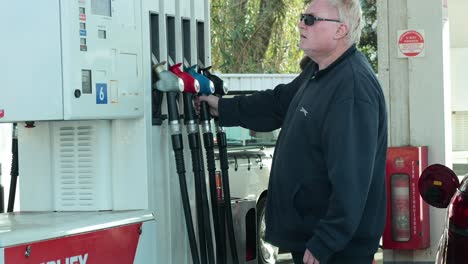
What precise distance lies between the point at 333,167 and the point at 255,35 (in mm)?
15679

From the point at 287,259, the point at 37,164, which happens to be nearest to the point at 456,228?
the point at 37,164

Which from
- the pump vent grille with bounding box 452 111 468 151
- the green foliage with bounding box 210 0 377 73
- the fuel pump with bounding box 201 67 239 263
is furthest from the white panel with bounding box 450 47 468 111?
the fuel pump with bounding box 201 67 239 263

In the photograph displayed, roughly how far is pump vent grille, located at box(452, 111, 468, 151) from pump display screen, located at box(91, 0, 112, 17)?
915 inches

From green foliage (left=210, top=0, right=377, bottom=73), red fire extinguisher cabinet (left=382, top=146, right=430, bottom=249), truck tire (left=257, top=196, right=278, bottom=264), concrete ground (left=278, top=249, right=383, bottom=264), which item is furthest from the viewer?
green foliage (left=210, top=0, right=377, bottom=73)

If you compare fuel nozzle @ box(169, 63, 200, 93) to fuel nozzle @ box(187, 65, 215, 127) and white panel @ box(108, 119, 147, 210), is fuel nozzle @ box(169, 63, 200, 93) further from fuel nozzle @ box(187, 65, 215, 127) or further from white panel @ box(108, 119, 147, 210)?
white panel @ box(108, 119, 147, 210)

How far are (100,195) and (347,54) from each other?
1510 millimetres

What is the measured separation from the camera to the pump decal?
4.27m

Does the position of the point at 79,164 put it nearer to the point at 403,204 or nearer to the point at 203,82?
the point at 203,82

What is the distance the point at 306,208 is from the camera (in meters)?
4.72

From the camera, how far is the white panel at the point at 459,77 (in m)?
21.0

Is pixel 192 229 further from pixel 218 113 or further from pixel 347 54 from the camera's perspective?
pixel 347 54

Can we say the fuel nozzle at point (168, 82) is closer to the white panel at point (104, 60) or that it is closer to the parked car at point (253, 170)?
the white panel at point (104, 60)

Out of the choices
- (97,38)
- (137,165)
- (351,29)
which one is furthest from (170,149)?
(351,29)

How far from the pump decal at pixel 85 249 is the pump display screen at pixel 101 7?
1069 millimetres
